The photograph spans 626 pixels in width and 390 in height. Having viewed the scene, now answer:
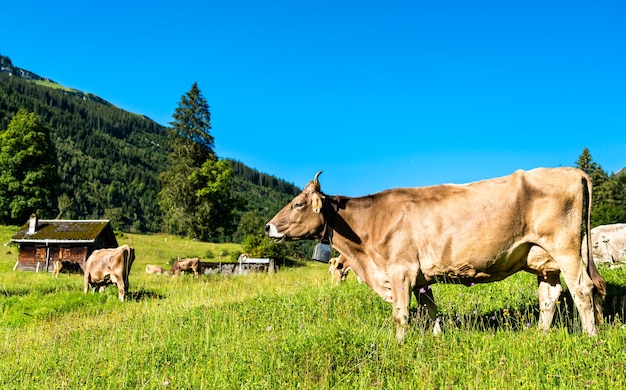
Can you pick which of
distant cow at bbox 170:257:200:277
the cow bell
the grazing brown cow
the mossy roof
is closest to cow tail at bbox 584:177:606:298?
the cow bell

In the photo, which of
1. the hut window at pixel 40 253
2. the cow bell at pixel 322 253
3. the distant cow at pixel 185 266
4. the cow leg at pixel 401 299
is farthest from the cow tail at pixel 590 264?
the hut window at pixel 40 253

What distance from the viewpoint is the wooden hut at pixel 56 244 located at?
4075 centimetres

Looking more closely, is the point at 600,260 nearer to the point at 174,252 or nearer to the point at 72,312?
the point at 72,312

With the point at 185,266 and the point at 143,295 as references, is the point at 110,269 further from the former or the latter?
the point at 185,266

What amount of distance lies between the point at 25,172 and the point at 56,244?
18.3m

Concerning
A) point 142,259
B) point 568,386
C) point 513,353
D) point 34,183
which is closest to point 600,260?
point 513,353

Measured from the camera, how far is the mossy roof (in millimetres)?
40719

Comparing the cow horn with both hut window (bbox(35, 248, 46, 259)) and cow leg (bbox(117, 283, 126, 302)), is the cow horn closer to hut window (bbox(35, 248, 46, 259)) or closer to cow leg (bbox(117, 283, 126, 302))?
cow leg (bbox(117, 283, 126, 302))

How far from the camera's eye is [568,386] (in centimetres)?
441

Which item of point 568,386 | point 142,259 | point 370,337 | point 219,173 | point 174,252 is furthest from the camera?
point 219,173

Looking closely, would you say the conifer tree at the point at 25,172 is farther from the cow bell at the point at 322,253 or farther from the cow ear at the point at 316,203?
the cow ear at the point at 316,203

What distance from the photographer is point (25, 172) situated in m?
55.3

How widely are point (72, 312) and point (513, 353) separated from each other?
12.9 m

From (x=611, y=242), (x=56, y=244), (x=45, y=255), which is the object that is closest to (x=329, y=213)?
(x=611, y=242)
